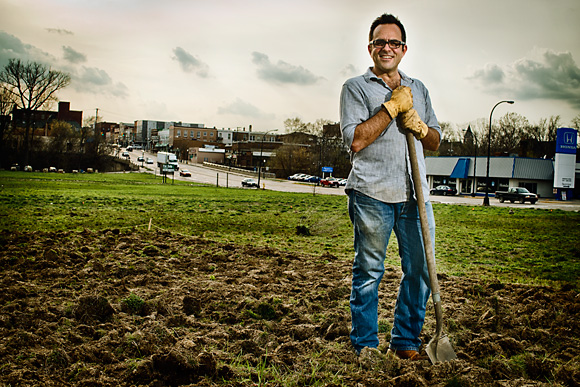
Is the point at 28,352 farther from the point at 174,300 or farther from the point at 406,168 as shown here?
the point at 406,168

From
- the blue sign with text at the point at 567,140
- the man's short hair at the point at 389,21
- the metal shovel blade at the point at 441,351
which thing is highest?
the blue sign with text at the point at 567,140

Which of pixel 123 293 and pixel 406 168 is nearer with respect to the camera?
pixel 406 168

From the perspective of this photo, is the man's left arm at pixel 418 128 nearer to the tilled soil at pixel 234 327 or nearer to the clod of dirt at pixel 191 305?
the tilled soil at pixel 234 327

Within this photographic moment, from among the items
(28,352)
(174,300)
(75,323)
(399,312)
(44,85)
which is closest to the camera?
(28,352)

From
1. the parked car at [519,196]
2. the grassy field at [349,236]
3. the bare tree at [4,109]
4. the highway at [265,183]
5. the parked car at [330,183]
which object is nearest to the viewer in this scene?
the grassy field at [349,236]

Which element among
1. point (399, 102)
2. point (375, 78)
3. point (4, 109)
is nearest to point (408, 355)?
point (399, 102)

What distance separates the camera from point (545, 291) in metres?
5.00

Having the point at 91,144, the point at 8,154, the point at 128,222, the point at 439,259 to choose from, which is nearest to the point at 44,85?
the point at 8,154

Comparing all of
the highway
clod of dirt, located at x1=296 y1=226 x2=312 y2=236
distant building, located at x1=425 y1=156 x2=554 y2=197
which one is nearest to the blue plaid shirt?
Answer: clod of dirt, located at x1=296 y1=226 x2=312 y2=236

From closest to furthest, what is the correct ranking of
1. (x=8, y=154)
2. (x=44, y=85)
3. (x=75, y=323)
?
(x=75, y=323), (x=44, y=85), (x=8, y=154)

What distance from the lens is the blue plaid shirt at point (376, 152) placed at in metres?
3.02

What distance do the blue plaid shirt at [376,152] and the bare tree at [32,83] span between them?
46509 mm

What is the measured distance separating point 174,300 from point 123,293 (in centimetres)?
58

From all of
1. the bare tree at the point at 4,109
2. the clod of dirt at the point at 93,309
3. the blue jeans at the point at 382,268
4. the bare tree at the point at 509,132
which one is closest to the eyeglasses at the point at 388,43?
the blue jeans at the point at 382,268
